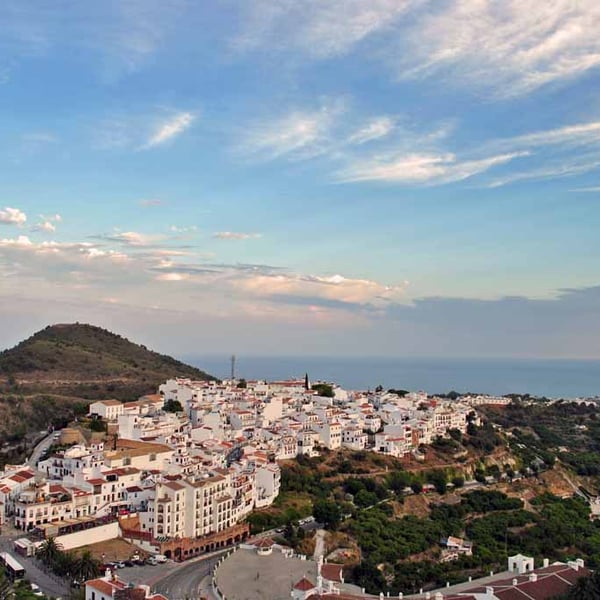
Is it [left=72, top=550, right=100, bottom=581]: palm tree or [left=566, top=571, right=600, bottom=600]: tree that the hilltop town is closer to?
[left=72, top=550, right=100, bottom=581]: palm tree

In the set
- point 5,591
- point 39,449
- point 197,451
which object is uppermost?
point 197,451

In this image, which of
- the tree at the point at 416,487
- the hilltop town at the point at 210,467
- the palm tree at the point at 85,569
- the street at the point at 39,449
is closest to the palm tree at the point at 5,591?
the palm tree at the point at 85,569

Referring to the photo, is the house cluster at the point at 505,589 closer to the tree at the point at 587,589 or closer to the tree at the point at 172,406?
the tree at the point at 587,589

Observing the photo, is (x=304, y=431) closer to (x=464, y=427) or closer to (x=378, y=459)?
(x=378, y=459)

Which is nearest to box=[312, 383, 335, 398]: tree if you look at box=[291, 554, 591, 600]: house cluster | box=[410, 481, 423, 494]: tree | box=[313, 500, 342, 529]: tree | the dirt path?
box=[410, 481, 423, 494]: tree

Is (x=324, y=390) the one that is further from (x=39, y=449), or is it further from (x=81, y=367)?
(x=39, y=449)

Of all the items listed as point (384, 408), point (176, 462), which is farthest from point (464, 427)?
point (176, 462)

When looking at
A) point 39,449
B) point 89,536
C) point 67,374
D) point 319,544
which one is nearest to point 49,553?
point 89,536
